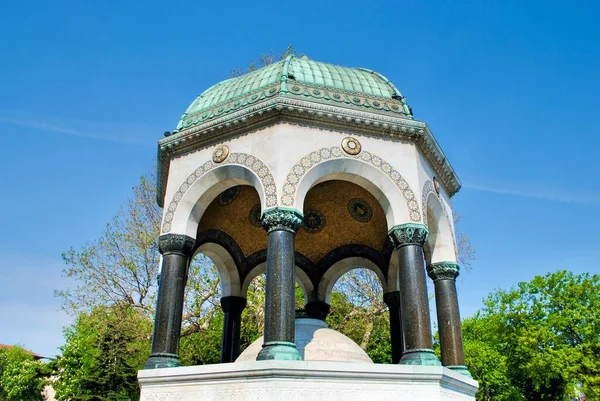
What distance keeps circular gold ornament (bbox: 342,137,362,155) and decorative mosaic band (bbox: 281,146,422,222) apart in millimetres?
75

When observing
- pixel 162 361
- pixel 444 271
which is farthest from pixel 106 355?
pixel 444 271

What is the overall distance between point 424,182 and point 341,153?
1881 mm

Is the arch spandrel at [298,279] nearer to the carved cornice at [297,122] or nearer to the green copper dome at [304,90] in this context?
the carved cornice at [297,122]

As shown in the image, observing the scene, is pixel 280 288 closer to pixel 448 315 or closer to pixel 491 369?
pixel 448 315

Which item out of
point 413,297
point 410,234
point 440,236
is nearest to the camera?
point 413,297

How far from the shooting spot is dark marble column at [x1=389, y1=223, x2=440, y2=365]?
324 inches

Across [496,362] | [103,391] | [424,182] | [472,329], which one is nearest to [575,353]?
[496,362]

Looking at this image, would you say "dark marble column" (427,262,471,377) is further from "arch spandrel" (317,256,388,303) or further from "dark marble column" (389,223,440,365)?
"arch spandrel" (317,256,388,303)

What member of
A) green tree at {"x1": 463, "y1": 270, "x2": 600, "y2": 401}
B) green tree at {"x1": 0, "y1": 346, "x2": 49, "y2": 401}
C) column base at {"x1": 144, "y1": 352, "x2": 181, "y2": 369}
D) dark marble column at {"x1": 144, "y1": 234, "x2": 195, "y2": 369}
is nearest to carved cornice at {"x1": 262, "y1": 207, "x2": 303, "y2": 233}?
dark marble column at {"x1": 144, "y1": 234, "x2": 195, "y2": 369}

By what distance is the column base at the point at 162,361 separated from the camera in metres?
8.58

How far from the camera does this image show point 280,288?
8094 mm

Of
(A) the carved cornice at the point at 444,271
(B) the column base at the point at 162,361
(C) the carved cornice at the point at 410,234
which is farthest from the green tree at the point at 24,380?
(C) the carved cornice at the point at 410,234

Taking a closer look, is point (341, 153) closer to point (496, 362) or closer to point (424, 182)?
point (424, 182)

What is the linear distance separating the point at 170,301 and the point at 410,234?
4521 mm
